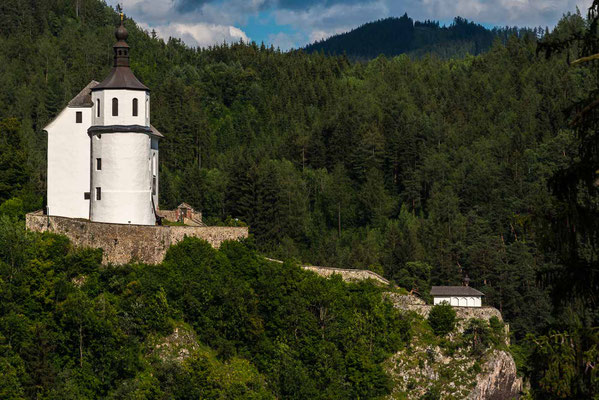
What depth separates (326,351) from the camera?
49.8 m

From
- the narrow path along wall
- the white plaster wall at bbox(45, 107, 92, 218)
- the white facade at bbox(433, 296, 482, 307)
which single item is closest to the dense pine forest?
the narrow path along wall

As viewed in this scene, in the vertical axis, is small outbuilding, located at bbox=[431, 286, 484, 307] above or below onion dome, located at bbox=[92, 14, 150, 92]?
below

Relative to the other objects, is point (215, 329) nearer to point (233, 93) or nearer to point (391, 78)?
point (233, 93)

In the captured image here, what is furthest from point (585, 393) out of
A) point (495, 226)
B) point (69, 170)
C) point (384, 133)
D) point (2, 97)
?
point (2, 97)

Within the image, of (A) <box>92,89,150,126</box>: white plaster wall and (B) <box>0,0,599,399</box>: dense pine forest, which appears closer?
(B) <box>0,0,599,399</box>: dense pine forest

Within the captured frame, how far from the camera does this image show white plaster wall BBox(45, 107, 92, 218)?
50188 mm

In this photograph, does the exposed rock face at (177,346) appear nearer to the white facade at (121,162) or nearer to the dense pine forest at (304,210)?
the dense pine forest at (304,210)

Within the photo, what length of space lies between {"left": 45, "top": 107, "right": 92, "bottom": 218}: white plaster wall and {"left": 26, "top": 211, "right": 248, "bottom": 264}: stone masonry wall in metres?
2.72

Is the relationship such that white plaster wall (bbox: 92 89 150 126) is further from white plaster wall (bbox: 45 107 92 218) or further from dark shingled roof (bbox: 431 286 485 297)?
dark shingled roof (bbox: 431 286 485 297)

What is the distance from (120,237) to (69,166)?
6.76 metres

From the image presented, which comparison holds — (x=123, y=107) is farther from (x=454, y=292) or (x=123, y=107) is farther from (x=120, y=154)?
(x=454, y=292)

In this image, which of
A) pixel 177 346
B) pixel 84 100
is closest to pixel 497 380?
pixel 177 346

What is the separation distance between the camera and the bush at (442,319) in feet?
173

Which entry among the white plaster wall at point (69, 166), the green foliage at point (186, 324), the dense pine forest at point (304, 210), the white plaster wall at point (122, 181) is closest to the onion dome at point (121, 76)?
the white plaster wall at point (69, 166)
